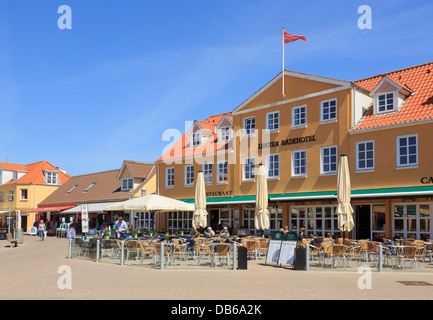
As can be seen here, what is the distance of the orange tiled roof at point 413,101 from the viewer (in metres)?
22.4

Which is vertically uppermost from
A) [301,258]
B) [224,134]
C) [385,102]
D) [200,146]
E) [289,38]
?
[289,38]

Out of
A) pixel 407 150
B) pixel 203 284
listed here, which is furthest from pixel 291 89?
pixel 203 284

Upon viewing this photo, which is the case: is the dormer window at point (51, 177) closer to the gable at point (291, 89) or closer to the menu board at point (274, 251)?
the gable at point (291, 89)

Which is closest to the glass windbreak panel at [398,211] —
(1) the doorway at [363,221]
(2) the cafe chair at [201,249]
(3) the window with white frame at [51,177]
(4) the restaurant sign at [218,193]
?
(1) the doorway at [363,221]

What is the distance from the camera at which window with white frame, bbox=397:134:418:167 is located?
22016 mm

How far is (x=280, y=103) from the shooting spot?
92.0ft

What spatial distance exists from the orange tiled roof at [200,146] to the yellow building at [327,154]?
7.8 inches

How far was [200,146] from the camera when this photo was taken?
113ft

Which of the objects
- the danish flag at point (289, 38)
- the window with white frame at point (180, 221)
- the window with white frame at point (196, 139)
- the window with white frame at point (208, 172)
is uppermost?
the danish flag at point (289, 38)

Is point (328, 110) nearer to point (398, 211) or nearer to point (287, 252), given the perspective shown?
point (398, 211)

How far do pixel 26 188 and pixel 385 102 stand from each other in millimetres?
44058

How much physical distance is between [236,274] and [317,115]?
45.9 feet

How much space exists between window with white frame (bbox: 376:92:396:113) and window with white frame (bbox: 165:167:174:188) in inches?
645
